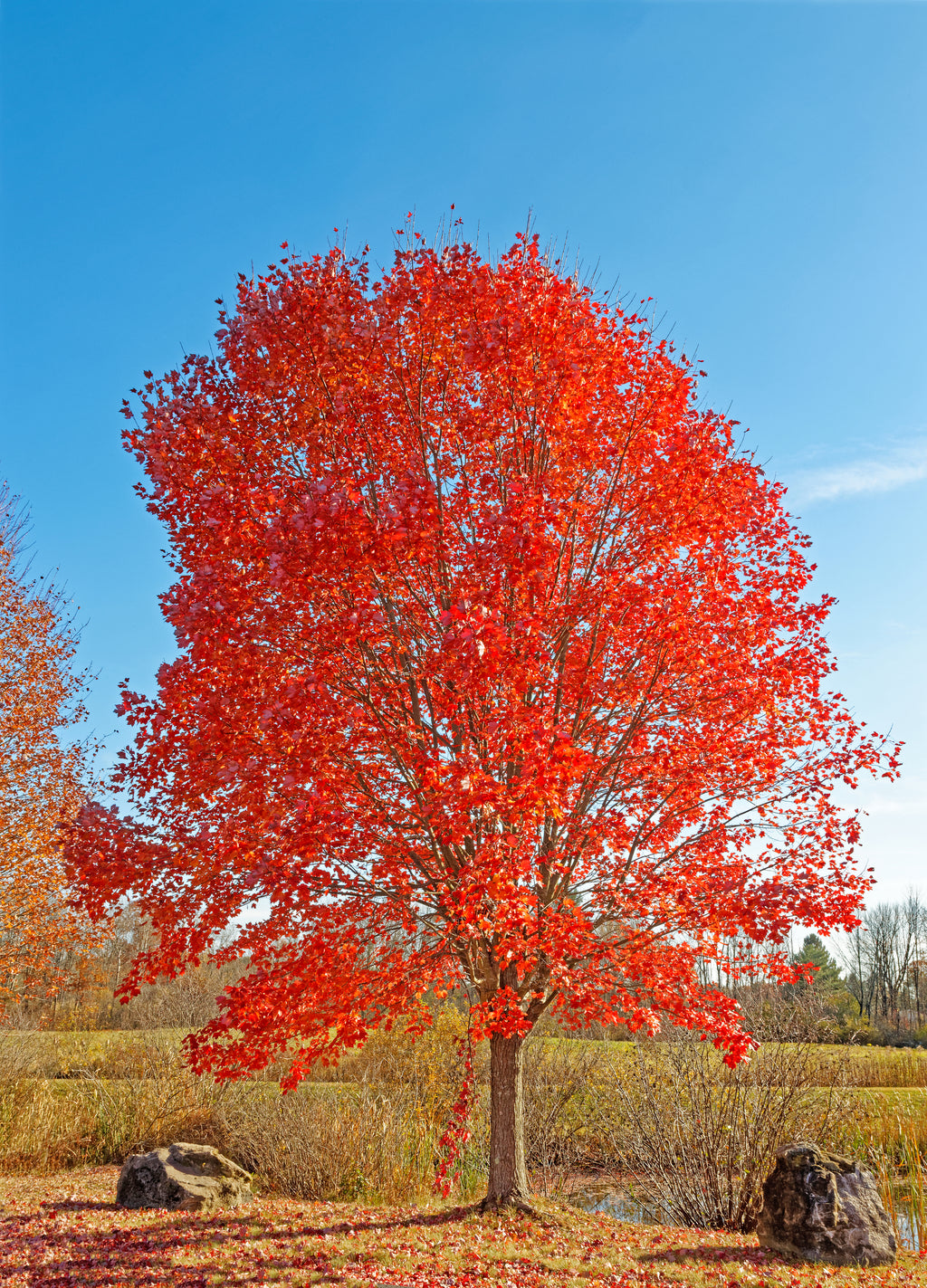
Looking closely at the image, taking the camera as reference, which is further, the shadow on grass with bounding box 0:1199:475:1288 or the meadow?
the meadow

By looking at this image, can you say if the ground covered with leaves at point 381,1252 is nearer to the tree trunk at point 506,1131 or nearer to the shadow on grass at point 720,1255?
the shadow on grass at point 720,1255

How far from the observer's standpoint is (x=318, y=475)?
328 inches

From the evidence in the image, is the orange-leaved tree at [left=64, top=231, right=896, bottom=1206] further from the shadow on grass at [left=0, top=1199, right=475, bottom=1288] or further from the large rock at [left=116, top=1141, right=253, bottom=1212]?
the large rock at [left=116, top=1141, right=253, bottom=1212]

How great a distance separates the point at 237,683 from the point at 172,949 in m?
2.70

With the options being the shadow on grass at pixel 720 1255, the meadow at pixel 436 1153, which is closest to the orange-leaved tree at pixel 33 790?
the meadow at pixel 436 1153

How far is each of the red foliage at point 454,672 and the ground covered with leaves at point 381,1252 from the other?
1854mm

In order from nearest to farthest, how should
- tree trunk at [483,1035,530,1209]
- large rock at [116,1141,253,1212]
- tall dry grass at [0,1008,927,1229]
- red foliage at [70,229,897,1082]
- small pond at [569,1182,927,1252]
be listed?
red foliage at [70,229,897,1082]
tree trunk at [483,1035,530,1209]
small pond at [569,1182,927,1252]
large rock at [116,1141,253,1212]
tall dry grass at [0,1008,927,1229]

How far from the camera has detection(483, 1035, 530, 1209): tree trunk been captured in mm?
8781

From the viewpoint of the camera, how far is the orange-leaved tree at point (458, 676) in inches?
276

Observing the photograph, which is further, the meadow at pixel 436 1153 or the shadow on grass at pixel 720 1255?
the shadow on grass at pixel 720 1255

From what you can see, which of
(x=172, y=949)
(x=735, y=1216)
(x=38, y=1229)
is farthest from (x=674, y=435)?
(x=38, y=1229)

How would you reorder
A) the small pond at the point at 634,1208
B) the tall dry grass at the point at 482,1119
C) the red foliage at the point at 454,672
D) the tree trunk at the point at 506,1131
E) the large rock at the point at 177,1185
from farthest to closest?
the tall dry grass at the point at 482,1119
the large rock at the point at 177,1185
the small pond at the point at 634,1208
the tree trunk at the point at 506,1131
the red foliage at the point at 454,672

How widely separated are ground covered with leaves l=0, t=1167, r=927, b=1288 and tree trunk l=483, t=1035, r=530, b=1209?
12.0 inches

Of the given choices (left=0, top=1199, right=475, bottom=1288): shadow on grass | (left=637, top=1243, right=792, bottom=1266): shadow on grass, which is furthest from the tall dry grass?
(left=0, top=1199, right=475, bottom=1288): shadow on grass
